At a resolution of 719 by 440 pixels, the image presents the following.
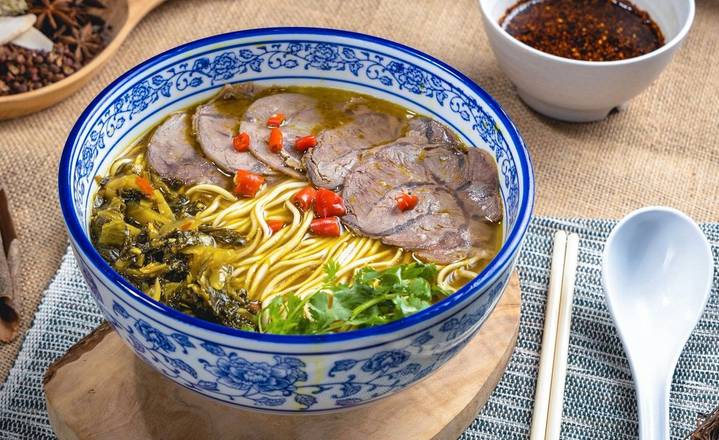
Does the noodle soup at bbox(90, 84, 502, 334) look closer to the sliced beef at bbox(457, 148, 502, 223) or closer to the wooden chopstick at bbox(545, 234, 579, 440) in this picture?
the sliced beef at bbox(457, 148, 502, 223)

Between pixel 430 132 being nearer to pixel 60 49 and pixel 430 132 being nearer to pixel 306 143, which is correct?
pixel 306 143

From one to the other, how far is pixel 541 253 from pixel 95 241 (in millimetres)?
1907

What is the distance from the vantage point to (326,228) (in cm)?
321

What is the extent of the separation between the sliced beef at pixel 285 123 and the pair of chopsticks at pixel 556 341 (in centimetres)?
113

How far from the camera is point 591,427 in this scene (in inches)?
131

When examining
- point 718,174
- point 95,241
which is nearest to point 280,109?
point 95,241

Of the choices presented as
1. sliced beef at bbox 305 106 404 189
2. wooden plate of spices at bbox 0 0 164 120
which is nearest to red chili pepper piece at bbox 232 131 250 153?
sliced beef at bbox 305 106 404 189

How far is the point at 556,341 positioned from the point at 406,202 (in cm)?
82

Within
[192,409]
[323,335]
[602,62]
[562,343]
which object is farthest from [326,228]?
[602,62]

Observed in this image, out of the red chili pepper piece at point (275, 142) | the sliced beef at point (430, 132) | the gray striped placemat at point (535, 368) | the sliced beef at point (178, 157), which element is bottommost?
the gray striped placemat at point (535, 368)

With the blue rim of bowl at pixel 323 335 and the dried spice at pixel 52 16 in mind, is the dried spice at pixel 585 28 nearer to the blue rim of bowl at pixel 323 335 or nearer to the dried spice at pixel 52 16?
the blue rim of bowl at pixel 323 335

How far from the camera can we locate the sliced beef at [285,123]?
11.3 feet

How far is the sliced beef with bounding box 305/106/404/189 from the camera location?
3.37 m

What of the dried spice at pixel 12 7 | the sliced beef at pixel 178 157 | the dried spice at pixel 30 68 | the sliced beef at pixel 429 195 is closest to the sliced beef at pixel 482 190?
the sliced beef at pixel 429 195
